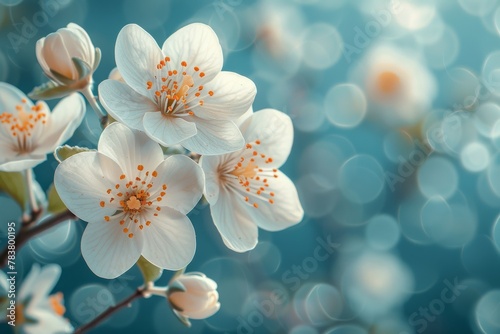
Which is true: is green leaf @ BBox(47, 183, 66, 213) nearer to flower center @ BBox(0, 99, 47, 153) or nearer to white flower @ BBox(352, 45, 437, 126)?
flower center @ BBox(0, 99, 47, 153)

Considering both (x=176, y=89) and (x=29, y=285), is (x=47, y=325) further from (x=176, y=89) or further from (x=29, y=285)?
(x=176, y=89)

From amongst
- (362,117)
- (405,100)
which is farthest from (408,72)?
(362,117)

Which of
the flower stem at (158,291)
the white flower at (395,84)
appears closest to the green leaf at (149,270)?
the flower stem at (158,291)

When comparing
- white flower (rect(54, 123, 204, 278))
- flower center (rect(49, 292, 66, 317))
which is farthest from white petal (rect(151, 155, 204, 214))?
flower center (rect(49, 292, 66, 317))

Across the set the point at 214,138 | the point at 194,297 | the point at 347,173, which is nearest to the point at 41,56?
the point at 214,138

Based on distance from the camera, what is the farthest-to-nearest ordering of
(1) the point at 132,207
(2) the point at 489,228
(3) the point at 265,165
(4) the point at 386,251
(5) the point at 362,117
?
(2) the point at 489,228 → (4) the point at 386,251 → (5) the point at 362,117 → (3) the point at 265,165 → (1) the point at 132,207

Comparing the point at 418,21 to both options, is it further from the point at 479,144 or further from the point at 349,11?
the point at 479,144
